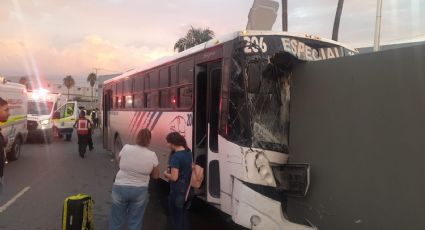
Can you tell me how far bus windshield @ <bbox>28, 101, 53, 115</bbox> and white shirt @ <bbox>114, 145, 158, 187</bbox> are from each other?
64.9 feet

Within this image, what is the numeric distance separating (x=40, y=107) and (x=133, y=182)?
66.6 ft

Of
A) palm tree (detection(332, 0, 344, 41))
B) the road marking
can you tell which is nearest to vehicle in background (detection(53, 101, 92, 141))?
palm tree (detection(332, 0, 344, 41))

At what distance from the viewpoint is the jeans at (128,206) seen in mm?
5738

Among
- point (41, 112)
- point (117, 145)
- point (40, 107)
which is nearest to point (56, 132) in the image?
point (40, 107)

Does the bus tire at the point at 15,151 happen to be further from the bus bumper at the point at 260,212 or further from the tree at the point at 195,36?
the tree at the point at 195,36

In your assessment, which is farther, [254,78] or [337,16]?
[337,16]

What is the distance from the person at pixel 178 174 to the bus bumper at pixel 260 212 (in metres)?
0.80

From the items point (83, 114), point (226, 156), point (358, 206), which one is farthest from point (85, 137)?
point (358, 206)

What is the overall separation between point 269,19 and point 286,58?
7.85m

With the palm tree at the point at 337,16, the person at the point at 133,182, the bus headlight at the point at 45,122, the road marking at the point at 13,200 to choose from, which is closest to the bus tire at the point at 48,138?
the bus headlight at the point at 45,122

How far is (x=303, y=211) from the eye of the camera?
5832 millimetres

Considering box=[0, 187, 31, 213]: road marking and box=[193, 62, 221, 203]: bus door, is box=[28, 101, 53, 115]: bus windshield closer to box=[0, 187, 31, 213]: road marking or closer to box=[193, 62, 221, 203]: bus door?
box=[0, 187, 31, 213]: road marking

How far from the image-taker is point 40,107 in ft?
79.7

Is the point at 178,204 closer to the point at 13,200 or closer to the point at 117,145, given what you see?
the point at 13,200
